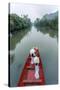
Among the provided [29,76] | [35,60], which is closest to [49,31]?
[35,60]

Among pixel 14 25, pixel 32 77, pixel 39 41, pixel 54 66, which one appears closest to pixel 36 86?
pixel 32 77

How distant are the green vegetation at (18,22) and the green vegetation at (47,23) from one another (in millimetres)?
60

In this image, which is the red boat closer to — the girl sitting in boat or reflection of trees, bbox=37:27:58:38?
the girl sitting in boat

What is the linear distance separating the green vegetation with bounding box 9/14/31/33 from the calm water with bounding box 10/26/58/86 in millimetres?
34

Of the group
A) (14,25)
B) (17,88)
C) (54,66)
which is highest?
(14,25)

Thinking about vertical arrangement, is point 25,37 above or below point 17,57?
above

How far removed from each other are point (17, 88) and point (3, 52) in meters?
0.25

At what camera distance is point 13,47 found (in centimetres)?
126

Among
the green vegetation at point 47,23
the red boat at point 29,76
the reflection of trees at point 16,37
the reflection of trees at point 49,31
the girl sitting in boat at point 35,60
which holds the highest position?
the green vegetation at point 47,23

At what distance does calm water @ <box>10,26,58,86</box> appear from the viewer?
1264mm

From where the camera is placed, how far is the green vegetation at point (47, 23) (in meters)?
1.29

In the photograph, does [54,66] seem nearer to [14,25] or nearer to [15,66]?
[15,66]

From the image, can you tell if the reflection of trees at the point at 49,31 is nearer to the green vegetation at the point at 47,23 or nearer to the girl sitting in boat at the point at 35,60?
the green vegetation at the point at 47,23

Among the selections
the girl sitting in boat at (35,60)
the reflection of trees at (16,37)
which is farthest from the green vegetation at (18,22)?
the girl sitting in boat at (35,60)
